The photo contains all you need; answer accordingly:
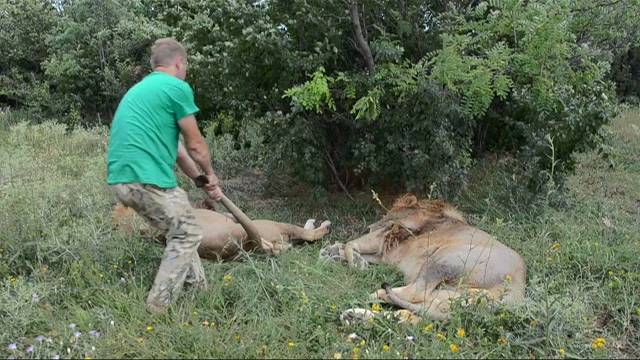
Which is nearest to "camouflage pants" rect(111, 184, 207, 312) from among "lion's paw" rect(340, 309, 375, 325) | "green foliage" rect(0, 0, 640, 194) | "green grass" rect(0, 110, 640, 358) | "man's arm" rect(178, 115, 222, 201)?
"green grass" rect(0, 110, 640, 358)

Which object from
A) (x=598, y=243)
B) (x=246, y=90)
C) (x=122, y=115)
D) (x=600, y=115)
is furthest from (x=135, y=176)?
(x=600, y=115)

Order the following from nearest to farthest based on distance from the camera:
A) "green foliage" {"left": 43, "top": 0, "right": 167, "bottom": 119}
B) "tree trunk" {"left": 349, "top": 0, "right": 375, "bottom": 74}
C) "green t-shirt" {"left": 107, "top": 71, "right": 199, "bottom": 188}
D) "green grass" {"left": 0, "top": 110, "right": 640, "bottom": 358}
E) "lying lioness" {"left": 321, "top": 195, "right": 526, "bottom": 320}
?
1. "green grass" {"left": 0, "top": 110, "right": 640, "bottom": 358}
2. "green t-shirt" {"left": 107, "top": 71, "right": 199, "bottom": 188}
3. "lying lioness" {"left": 321, "top": 195, "right": 526, "bottom": 320}
4. "tree trunk" {"left": 349, "top": 0, "right": 375, "bottom": 74}
5. "green foliage" {"left": 43, "top": 0, "right": 167, "bottom": 119}

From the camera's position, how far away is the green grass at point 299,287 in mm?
3672

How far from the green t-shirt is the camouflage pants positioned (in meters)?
0.08

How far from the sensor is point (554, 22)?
224 inches

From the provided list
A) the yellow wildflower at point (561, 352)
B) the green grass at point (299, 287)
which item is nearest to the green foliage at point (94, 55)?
the green grass at point (299, 287)

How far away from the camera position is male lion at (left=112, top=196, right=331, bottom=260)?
5.11 metres

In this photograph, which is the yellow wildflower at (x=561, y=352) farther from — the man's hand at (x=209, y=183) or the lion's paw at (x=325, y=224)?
the lion's paw at (x=325, y=224)

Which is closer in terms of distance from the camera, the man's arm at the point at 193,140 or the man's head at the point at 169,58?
the man's arm at the point at 193,140

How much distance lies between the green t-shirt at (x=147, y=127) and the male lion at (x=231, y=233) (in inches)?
32.5

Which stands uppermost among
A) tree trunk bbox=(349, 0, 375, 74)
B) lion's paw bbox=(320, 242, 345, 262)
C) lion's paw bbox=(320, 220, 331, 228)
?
tree trunk bbox=(349, 0, 375, 74)

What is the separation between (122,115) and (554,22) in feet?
12.6

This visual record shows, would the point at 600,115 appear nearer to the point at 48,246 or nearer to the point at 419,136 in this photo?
the point at 419,136

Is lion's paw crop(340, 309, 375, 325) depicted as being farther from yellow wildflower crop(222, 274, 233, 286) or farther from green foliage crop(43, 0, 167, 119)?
green foliage crop(43, 0, 167, 119)
